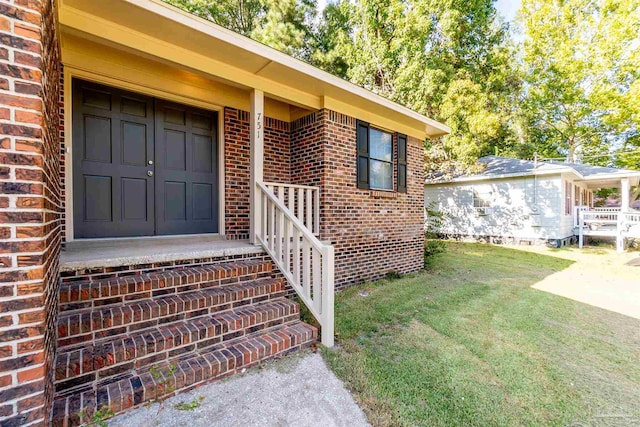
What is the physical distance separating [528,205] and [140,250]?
39.4 ft

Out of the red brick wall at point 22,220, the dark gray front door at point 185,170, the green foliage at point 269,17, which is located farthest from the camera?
the green foliage at point 269,17

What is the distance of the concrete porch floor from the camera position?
8.34 ft

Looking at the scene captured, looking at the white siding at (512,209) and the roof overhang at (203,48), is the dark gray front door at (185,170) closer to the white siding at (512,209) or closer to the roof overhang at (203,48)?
the roof overhang at (203,48)

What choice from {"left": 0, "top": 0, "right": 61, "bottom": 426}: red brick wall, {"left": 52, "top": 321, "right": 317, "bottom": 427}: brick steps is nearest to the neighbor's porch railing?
{"left": 52, "top": 321, "right": 317, "bottom": 427}: brick steps

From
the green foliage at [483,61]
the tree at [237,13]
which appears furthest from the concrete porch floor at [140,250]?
the tree at [237,13]

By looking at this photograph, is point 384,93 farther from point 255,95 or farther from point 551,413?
point 551,413

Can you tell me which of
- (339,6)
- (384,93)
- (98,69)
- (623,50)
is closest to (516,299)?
(98,69)

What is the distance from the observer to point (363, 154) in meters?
5.11

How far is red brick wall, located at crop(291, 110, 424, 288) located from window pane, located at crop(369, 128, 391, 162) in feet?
1.94

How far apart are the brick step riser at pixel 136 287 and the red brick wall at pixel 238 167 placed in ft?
4.76

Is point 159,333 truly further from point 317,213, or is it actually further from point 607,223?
point 607,223

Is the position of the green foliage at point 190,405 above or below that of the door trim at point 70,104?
below

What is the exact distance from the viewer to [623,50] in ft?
42.5

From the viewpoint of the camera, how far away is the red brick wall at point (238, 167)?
174 inches
